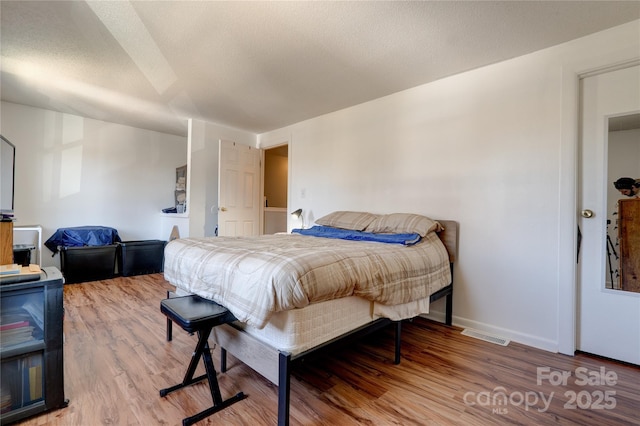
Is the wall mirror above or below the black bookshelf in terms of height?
above

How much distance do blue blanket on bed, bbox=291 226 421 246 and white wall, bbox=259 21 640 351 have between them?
22.4 inches

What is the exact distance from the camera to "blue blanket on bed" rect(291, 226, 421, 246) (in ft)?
7.60

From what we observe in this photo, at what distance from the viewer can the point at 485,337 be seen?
2.37 m

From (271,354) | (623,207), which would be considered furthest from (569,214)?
(271,354)

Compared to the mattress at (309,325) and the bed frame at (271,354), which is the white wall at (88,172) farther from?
the mattress at (309,325)

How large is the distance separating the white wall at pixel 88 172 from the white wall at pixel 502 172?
396 cm

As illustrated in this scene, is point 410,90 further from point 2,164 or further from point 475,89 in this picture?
point 2,164

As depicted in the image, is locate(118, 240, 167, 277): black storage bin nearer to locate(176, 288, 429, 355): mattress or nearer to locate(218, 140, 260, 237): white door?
Answer: locate(218, 140, 260, 237): white door

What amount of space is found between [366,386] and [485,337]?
1308mm

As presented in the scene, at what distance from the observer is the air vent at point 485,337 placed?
2277 millimetres

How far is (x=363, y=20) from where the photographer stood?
1964 millimetres

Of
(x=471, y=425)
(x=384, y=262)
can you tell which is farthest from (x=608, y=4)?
(x=471, y=425)

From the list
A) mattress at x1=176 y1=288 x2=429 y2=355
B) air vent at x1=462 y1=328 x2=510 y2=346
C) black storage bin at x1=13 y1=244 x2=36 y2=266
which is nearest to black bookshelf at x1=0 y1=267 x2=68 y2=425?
mattress at x1=176 y1=288 x2=429 y2=355

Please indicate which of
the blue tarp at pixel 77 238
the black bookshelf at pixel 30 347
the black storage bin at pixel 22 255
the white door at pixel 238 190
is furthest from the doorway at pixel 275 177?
the black bookshelf at pixel 30 347
